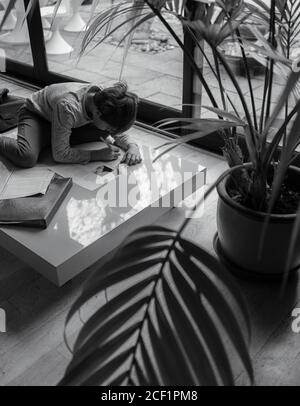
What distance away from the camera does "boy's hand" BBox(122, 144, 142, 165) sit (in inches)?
66.2

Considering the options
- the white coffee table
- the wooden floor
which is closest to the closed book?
the white coffee table

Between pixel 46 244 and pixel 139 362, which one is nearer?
pixel 139 362

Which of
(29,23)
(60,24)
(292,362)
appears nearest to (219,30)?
(292,362)

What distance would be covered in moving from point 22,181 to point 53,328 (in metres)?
0.57

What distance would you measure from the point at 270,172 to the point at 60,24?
246 cm

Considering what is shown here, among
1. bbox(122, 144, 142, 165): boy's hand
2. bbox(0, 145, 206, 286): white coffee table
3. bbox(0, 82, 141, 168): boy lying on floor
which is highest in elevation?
bbox(0, 82, 141, 168): boy lying on floor

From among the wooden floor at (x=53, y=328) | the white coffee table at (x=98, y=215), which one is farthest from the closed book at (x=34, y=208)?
the wooden floor at (x=53, y=328)

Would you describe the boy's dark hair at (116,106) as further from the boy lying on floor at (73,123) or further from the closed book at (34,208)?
the closed book at (34,208)

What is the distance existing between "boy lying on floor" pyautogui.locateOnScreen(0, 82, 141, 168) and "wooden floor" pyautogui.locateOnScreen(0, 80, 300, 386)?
435 mm

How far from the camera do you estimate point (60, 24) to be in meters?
3.19

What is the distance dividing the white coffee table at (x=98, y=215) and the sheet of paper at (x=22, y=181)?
10cm

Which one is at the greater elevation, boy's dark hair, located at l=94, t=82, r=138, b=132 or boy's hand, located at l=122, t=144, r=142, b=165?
boy's dark hair, located at l=94, t=82, r=138, b=132

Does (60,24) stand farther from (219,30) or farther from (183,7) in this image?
(219,30)

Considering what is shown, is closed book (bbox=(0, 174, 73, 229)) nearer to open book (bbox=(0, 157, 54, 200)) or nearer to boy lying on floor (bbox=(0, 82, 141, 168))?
open book (bbox=(0, 157, 54, 200))
